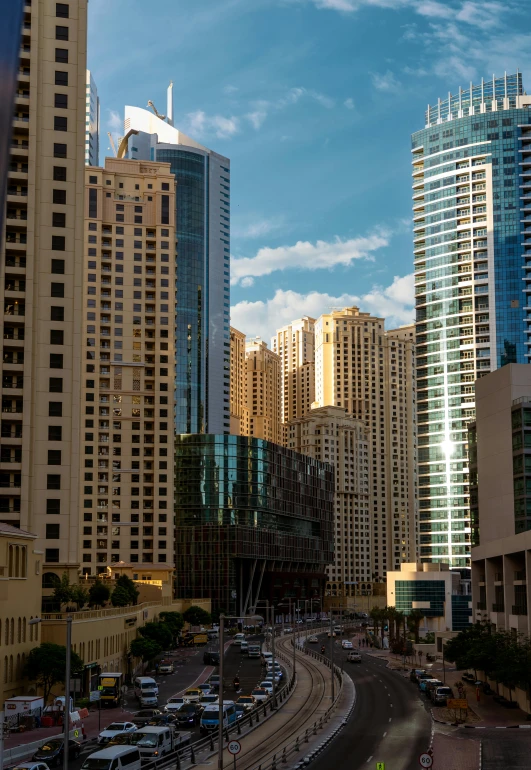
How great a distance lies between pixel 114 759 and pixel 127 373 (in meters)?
135

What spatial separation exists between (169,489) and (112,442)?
42.5 ft

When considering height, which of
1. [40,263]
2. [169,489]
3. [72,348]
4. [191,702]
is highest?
[40,263]

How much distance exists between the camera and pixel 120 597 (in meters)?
108

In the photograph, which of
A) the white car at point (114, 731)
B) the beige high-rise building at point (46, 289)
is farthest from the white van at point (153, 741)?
the beige high-rise building at point (46, 289)

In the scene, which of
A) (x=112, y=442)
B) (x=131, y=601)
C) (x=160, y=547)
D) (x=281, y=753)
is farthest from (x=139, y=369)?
(x=281, y=753)

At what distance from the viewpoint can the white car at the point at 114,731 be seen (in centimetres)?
5475

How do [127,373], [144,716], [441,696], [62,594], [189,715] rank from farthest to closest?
1. [127,373]
2. [62,594]
3. [441,696]
4. [189,715]
5. [144,716]

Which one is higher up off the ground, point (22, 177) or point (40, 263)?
point (22, 177)

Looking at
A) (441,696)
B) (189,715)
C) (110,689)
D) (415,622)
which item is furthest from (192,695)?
(415,622)

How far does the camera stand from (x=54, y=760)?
5009 centimetres

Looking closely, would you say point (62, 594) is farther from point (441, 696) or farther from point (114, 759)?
point (114, 759)

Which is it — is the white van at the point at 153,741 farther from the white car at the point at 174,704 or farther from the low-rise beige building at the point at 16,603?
the white car at the point at 174,704

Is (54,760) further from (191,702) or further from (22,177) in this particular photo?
(22,177)

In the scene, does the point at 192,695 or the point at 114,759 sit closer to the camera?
the point at 114,759
